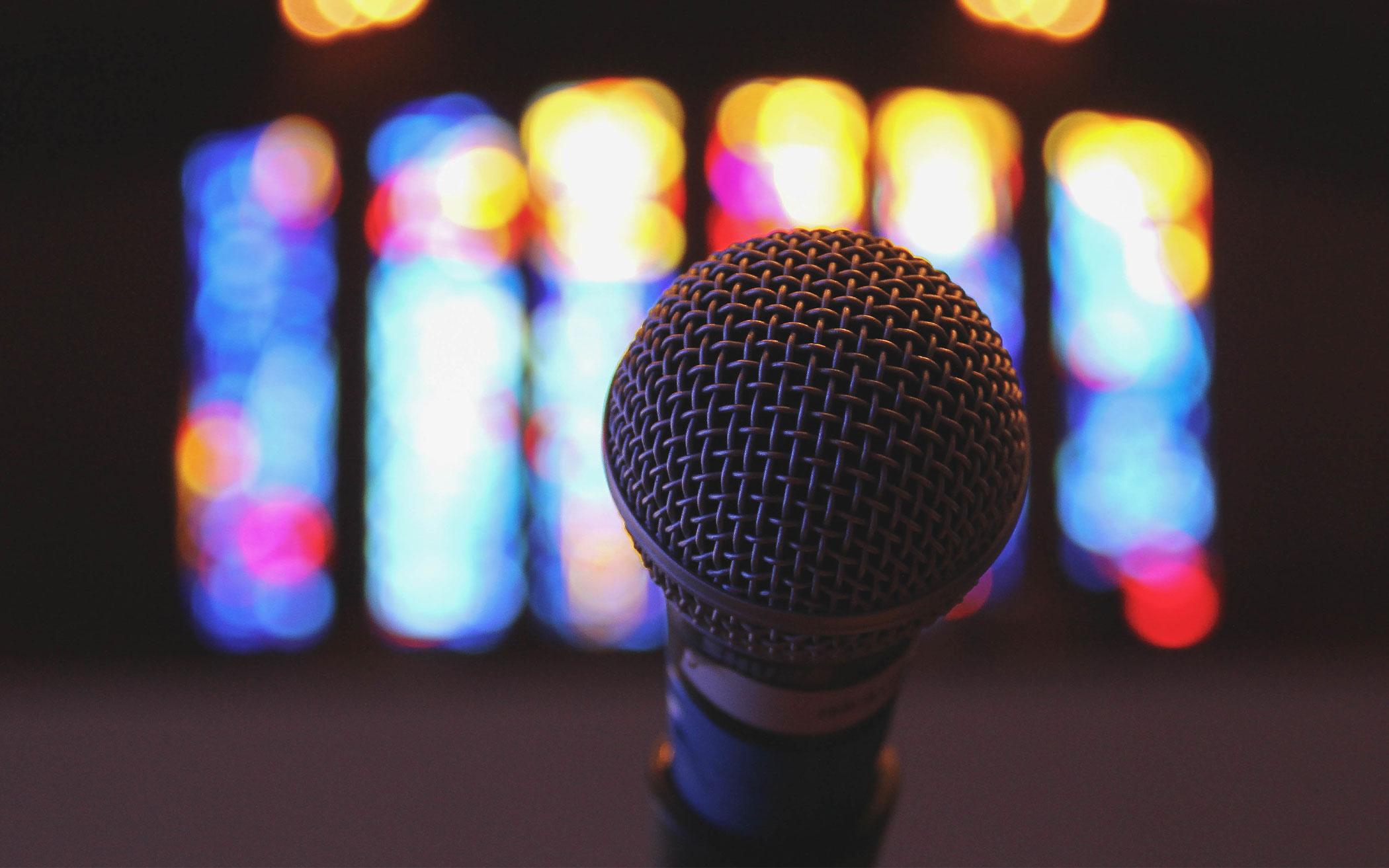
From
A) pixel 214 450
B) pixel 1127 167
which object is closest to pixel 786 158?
pixel 1127 167

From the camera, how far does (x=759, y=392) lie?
0.41 meters

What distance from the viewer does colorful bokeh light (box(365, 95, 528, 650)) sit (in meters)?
2.87

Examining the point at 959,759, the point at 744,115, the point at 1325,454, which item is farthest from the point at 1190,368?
the point at 959,759

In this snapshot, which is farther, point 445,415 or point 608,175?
point 608,175

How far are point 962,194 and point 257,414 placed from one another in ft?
8.19

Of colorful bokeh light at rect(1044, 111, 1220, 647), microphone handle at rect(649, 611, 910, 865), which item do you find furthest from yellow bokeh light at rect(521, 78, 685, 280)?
microphone handle at rect(649, 611, 910, 865)

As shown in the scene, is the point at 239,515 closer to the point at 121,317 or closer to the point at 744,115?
the point at 121,317

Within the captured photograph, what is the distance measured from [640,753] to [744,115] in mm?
2764

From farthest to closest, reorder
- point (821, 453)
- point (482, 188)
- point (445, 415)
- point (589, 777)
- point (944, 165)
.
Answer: point (944, 165), point (482, 188), point (445, 415), point (589, 777), point (821, 453)

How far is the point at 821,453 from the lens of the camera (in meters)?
0.40

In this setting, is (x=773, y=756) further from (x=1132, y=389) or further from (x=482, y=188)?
(x=1132, y=389)

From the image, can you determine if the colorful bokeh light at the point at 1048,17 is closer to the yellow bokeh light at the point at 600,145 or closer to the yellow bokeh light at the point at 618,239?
the yellow bokeh light at the point at 600,145

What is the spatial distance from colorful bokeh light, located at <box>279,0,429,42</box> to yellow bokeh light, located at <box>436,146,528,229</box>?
51cm

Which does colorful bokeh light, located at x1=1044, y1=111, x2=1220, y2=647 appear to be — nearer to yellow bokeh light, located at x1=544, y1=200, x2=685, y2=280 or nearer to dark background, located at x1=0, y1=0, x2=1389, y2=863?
dark background, located at x1=0, y1=0, x2=1389, y2=863
